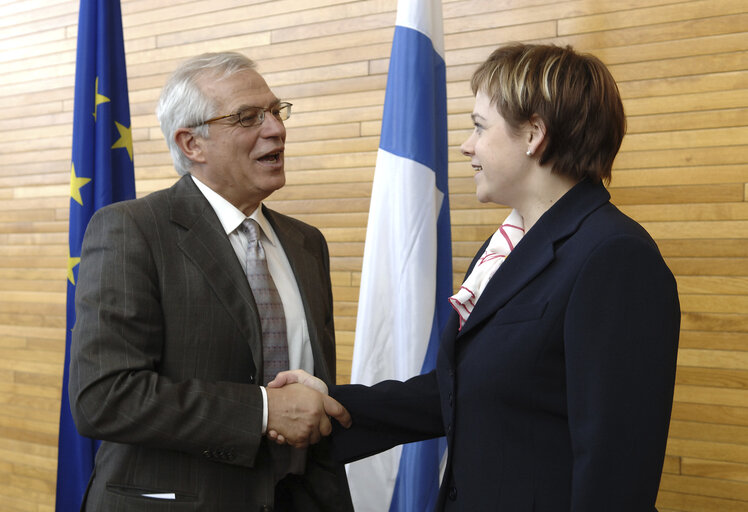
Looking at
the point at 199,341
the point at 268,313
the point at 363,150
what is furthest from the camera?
the point at 363,150

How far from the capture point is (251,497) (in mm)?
1714

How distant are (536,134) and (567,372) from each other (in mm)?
484

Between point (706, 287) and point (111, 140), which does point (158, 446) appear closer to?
point (111, 140)

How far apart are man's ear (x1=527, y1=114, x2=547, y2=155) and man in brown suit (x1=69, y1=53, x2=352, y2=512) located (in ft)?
2.45

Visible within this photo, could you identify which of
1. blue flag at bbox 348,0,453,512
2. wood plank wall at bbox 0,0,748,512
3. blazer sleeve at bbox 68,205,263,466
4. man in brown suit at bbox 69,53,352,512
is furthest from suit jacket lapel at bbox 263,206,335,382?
wood plank wall at bbox 0,0,748,512

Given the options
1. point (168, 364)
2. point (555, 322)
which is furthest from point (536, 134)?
point (168, 364)

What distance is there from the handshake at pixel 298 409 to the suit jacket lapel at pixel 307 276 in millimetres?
99

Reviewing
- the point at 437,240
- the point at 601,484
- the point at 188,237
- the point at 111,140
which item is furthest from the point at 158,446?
the point at 111,140

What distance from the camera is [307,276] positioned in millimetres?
2006

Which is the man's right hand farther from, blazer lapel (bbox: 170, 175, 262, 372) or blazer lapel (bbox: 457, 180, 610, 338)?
blazer lapel (bbox: 457, 180, 610, 338)

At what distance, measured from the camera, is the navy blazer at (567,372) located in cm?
121

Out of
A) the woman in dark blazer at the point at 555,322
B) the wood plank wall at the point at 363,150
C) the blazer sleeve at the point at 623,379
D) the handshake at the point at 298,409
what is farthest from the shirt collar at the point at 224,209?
the wood plank wall at the point at 363,150

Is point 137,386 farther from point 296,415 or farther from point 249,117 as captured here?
point 249,117

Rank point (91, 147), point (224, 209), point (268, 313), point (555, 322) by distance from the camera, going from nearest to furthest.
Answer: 1. point (555, 322)
2. point (268, 313)
3. point (224, 209)
4. point (91, 147)
